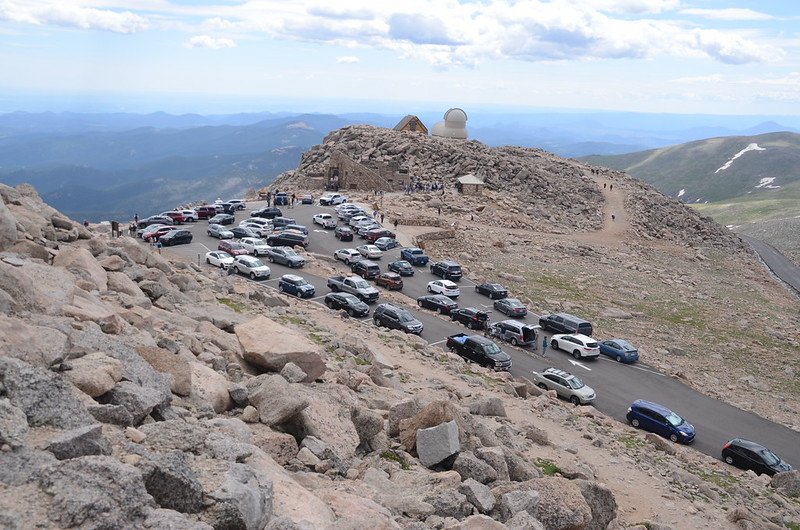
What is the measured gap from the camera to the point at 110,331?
13961 mm

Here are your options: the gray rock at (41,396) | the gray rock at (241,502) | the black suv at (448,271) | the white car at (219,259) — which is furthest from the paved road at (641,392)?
the gray rock at (41,396)

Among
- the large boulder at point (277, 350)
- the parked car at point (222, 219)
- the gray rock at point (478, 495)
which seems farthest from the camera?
the parked car at point (222, 219)

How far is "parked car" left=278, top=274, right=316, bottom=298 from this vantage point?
43.2m

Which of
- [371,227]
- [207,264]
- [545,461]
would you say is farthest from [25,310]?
[371,227]

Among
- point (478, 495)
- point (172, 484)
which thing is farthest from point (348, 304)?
point (172, 484)

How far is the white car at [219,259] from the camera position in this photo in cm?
4831

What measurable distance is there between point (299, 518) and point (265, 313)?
1943 centimetres

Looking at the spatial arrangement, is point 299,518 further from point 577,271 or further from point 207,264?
point 577,271

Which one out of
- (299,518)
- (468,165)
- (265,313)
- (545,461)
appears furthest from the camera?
(468,165)

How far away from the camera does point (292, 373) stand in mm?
16297

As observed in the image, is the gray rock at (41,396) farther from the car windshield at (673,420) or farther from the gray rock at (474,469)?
the car windshield at (673,420)

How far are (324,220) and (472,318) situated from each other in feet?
98.6

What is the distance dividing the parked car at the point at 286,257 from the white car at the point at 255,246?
67cm

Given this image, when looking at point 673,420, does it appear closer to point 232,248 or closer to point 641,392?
point 641,392
